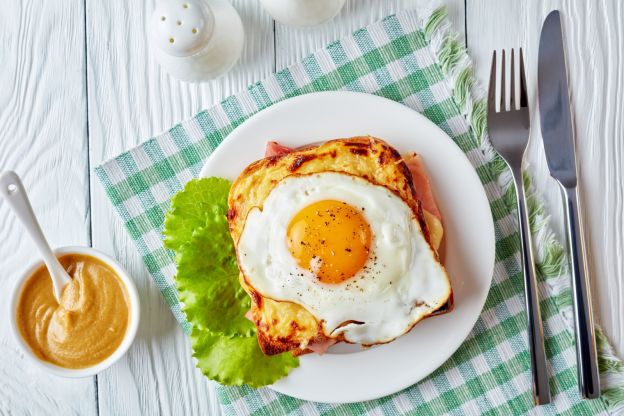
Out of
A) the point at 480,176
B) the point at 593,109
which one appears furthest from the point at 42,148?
the point at 593,109

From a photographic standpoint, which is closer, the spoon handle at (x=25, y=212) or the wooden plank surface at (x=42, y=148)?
the spoon handle at (x=25, y=212)

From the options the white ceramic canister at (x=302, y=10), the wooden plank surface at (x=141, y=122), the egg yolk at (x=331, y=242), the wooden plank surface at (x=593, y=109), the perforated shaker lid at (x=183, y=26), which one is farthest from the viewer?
the wooden plank surface at (x=141, y=122)

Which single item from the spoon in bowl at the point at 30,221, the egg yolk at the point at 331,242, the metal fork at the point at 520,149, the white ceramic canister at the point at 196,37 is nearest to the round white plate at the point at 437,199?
the metal fork at the point at 520,149

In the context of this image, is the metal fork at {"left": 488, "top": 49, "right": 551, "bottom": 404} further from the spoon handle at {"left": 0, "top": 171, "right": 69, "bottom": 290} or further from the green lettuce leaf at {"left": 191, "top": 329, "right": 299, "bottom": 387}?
the spoon handle at {"left": 0, "top": 171, "right": 69, "bottom": 290}

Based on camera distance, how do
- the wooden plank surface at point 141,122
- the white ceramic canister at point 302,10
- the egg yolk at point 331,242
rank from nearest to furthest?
1. the egg yolk at point 331,242
2. the white ceramic canister at point 302,10
3. the wooden plank surface at point 141,122

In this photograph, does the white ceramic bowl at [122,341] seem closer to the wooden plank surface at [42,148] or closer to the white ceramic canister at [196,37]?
the wooden plank surface at [42,148]
